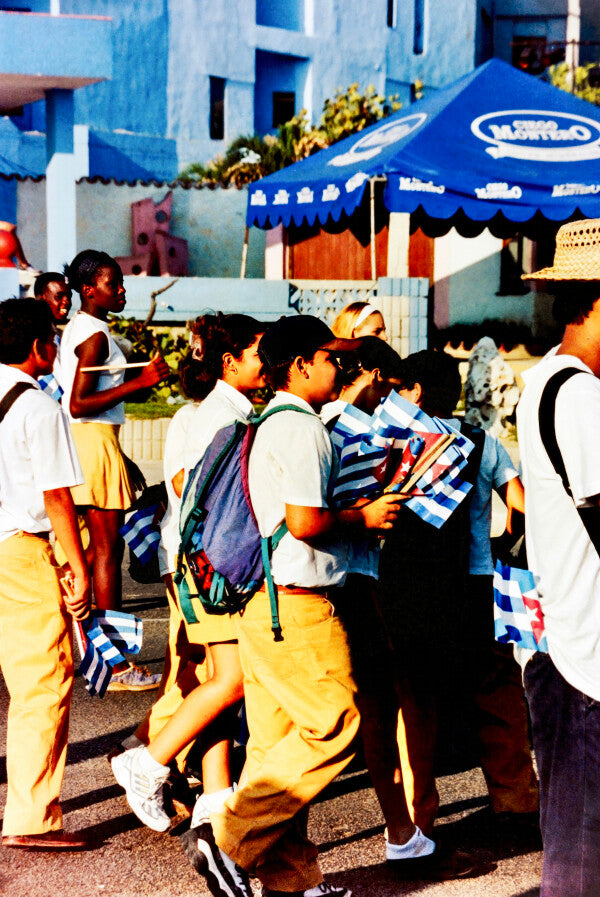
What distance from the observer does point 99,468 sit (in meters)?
5.80

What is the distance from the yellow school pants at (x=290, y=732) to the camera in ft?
10.9

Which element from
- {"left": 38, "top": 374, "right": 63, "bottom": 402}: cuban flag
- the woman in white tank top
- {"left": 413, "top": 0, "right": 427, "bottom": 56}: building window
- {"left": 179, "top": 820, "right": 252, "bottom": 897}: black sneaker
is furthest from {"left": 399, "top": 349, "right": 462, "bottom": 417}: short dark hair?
{"left": 413, "top": 0, "right": 427, "bottom": 56}: building window

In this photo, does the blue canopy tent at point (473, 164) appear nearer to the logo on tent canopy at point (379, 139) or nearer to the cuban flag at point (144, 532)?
the logo on tent canopy at point (379, 139)

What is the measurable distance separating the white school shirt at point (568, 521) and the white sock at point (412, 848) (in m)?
1.38

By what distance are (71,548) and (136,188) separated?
18.7 m

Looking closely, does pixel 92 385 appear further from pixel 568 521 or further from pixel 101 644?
pixel 568 521

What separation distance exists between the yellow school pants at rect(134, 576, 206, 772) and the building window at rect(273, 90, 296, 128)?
25460mm

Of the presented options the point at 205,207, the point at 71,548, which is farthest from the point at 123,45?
the point at 71,548

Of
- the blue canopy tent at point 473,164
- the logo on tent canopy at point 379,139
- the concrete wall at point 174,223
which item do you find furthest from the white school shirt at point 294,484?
the concrete wall at point 174,223

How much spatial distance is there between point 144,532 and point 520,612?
95.5 inches

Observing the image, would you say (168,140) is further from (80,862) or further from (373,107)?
(80,862)

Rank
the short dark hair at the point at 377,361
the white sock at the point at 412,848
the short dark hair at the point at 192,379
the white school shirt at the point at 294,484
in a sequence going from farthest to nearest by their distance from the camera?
1. the short dark hair at the point at 192,379
2. the short dark hair at the point at 377,361
3. the white sock at the point at 412,848
4. the white school shirt at the point at 294,484

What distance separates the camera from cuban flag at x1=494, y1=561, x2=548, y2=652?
276 centimetres

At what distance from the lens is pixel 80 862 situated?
4000 millimetres
